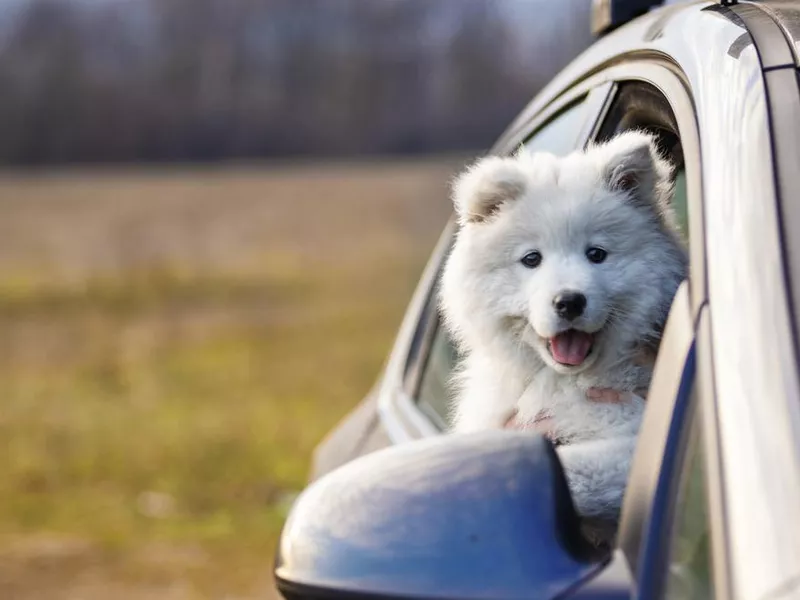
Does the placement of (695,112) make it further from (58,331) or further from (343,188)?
(343,188)

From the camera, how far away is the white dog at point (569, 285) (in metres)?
2.00

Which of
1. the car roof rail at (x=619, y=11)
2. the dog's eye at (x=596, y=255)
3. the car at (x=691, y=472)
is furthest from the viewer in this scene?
the car roof rail at (x=619, y=11)

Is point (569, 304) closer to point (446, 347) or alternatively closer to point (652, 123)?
point (652, 123)

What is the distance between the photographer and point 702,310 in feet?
4.87

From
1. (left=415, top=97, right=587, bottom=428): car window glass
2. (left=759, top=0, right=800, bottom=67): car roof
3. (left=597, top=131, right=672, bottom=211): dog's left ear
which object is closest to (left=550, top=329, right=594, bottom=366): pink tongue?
(left=597, top=131, right=672, bottom=211): dog's left ear

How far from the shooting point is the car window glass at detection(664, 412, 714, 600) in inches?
53.6

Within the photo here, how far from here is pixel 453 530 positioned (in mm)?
1469

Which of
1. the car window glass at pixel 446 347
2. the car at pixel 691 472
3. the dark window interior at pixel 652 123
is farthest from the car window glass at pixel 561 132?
Result: the car at pixel 691 472

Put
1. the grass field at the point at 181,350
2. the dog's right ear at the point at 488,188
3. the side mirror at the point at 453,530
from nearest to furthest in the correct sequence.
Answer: the side mirror at the point at 453,530 → the dog's right ear at the point at 488,188 → the grass field at the point at 181,350

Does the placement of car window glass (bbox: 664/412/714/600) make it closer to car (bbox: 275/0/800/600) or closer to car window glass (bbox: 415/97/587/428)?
car (bbox: 275/0/800/600)

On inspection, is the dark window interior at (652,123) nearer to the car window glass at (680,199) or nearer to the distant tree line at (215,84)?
the car window glass at (680,199)

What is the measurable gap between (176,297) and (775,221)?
21.2 meters

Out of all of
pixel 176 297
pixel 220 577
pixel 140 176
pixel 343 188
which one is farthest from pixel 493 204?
pixel 140 176

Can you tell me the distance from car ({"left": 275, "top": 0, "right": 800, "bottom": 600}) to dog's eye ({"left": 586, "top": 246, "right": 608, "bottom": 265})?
364 millimetres
